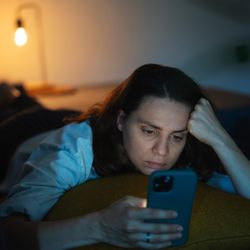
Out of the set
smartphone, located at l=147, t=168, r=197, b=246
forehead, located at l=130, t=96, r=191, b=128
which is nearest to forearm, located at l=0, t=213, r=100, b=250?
smartphone, located at l=147, t=168, r=197, b=246

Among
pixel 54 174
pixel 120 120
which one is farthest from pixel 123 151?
pixel 54 174

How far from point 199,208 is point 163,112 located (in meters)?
0.19

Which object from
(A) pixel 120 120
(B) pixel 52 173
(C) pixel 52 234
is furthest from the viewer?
(A) pixel 120 120

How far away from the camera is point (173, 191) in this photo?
549mm

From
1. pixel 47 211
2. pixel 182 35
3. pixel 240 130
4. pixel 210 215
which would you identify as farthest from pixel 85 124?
pixel 182 35

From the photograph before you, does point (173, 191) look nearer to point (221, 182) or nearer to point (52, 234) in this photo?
point (52, 234)

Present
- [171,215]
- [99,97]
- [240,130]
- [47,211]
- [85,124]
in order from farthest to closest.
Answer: [99,97]
[240,130]
[85,124]
[47,211]
[171,215]

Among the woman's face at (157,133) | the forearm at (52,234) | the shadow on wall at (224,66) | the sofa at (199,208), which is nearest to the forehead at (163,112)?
the woman's face at (157,133)

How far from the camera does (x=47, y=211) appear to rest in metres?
0.74

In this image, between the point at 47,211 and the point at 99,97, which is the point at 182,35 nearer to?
the point at 99,97

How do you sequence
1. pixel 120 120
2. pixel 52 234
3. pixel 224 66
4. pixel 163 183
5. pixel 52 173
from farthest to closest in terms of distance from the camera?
1. pixel 224 66
2. pixel 120 120
3. pixel 52 173
4. pixel 52 234
5. pixel 163 183

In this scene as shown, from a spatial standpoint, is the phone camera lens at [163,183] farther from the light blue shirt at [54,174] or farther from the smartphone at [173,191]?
the light blue shirt at [54,174]

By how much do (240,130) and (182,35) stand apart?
1.22 metres

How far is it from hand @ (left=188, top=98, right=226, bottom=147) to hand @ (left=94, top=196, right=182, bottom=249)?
237 mm
